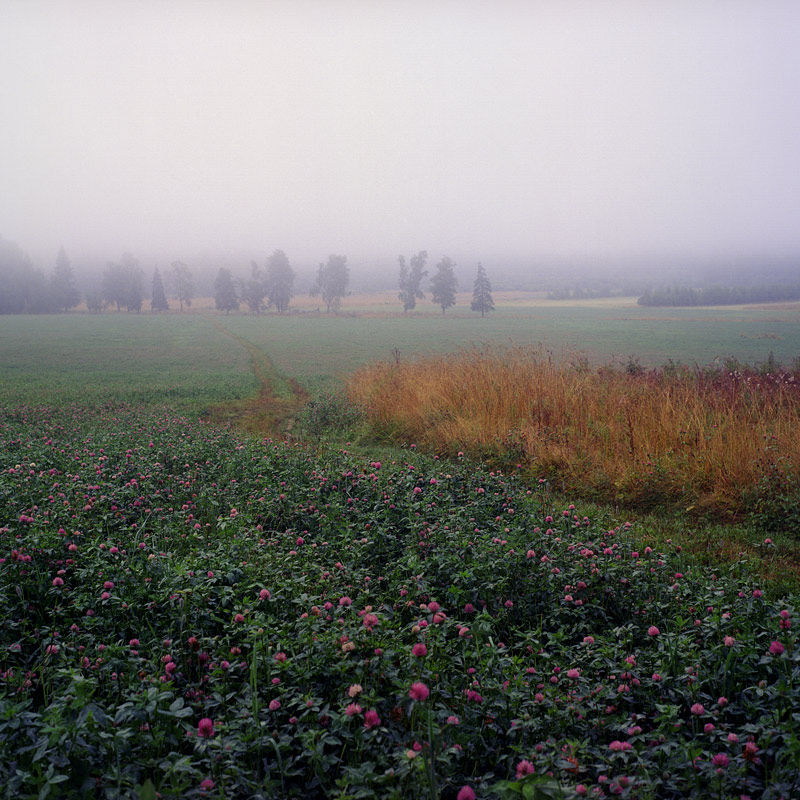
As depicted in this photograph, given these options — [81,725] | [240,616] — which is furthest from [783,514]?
[81,725]

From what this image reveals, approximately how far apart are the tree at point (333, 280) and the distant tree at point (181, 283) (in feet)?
123

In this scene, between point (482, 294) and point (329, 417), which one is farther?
point (482, 294)

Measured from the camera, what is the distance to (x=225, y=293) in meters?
107

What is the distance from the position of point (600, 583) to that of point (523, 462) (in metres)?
4.59

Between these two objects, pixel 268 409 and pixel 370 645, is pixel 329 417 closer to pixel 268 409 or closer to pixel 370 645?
pixel 268 409

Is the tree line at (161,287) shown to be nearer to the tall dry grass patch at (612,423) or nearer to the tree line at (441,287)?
the tree line at (441,287)

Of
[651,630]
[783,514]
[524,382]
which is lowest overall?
[783,514]

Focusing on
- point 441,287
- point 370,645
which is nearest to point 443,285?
point 441,287

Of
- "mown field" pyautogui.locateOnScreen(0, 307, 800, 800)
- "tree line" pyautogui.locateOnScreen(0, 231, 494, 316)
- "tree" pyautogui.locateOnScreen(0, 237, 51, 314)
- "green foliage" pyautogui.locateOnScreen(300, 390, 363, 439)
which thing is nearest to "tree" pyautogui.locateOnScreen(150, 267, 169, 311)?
"tree line" pyautogui.locateOnScreen(0, 231, 494, 316)

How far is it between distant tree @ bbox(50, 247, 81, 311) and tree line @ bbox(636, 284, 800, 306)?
91686 millimetres

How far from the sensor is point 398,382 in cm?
1364

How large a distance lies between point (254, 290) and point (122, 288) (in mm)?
23769

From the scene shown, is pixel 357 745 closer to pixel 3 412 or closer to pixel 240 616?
pixel 240 616

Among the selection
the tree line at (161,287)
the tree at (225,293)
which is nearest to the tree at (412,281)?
the tree line at (161,287)
